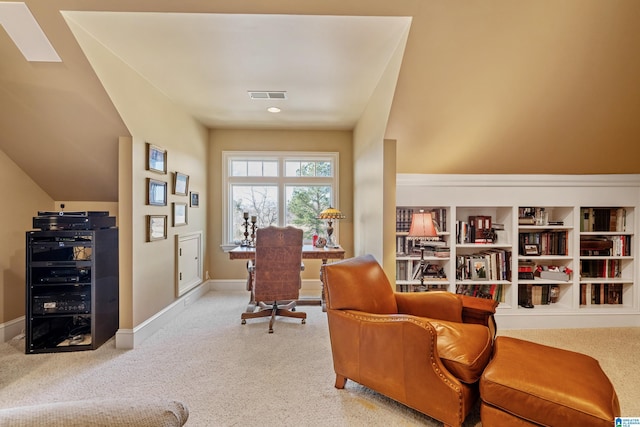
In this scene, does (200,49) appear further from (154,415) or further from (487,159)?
(487,159)

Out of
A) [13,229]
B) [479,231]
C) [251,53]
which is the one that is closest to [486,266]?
[479,231]

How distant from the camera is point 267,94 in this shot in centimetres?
327

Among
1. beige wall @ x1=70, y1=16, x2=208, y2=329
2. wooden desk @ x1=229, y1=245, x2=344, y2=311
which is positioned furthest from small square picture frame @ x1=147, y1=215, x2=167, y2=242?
wooden desk @ x1=229, y1=245, x2=344, y2=311

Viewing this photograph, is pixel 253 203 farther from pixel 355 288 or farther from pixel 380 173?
pixel 355 288

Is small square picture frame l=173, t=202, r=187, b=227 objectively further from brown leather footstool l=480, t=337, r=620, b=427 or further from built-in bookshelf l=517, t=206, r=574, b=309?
built-in bookshelf l=517, t=206, r=574, b=309

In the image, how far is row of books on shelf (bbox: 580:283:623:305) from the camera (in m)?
3.39

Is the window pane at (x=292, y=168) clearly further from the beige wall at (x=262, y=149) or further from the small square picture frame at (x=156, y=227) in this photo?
the small square picture frame at (x=156, y=227)

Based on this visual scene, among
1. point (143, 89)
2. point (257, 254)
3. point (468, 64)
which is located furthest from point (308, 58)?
point (257, 254)

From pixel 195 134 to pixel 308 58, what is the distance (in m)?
2.32

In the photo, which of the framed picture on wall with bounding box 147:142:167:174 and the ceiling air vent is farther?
the ceiling air vent

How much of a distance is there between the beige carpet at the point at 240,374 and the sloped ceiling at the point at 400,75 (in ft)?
5.65

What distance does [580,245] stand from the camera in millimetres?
3352

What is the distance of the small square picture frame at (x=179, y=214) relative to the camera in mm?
3521

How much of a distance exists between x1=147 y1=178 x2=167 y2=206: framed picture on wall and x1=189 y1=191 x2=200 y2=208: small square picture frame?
29.8 inches
